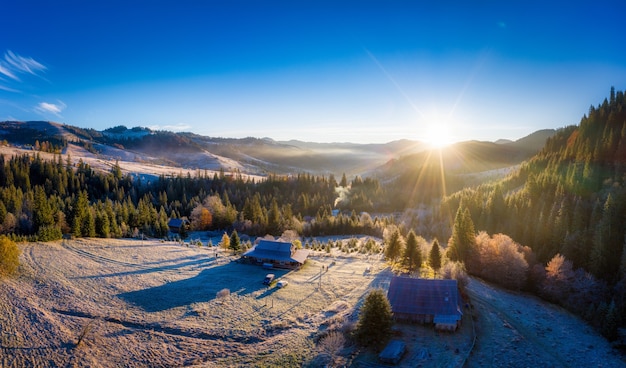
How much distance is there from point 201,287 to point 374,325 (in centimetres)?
2824

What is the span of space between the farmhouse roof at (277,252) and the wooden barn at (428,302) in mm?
23648

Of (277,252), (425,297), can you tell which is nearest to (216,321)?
(277,252)

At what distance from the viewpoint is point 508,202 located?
9012 cm

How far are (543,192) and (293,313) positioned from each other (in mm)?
74918

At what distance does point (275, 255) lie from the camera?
6425cm

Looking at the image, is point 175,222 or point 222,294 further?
point 175,222

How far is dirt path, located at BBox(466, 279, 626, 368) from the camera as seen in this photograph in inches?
1395

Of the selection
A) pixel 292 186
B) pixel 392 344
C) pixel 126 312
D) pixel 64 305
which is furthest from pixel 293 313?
pixel 292 186

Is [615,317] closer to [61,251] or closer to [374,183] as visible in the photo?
[61,251]

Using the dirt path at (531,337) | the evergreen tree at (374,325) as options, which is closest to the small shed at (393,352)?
the evergreen tree at (374,325)

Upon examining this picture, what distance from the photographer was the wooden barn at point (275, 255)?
6362 centimetres

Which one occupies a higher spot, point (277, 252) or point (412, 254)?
point (412, 254)

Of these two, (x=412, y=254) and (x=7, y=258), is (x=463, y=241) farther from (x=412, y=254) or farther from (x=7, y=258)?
(x=7, y=258)

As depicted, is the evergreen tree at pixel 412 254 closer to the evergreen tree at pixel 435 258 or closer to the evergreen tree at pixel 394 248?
the evergreen tree at pixel 435 258
